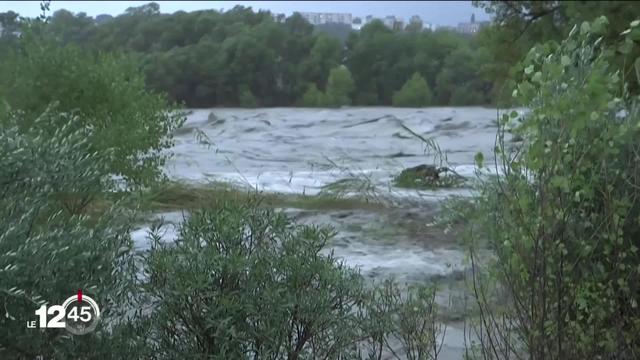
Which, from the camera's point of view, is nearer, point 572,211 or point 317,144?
point 572,211

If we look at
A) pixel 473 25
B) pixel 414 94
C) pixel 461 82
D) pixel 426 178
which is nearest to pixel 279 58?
pixel 414 94

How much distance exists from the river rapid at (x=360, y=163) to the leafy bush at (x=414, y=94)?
0.99 m

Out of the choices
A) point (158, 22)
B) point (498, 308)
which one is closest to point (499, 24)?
point (158, 22)

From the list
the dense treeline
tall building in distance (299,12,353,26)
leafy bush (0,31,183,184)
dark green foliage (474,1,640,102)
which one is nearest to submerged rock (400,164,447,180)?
tall building in distance (299,12,353,26)

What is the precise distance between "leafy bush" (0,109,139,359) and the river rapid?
28.6 inches

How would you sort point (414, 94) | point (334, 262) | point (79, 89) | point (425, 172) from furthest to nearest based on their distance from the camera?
point (414, 94) → point (425, 172) → point (79, 89) → point (334, 262)

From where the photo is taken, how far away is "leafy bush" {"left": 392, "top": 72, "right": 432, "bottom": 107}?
18.8 m

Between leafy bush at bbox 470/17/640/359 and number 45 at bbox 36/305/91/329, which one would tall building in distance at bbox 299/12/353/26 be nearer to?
leafy bush at bbox 470/17/640/359

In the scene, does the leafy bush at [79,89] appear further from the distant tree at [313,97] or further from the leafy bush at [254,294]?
the distant tree at [313,97]

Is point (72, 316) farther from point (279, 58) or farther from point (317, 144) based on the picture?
point (279, 58)

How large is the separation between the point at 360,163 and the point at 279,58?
7390 mm

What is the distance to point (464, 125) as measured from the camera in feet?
49.8

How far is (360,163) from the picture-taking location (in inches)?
436

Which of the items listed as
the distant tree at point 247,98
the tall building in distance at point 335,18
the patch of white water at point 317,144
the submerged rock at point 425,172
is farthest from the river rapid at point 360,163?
the tall building in distance at point 335,18
